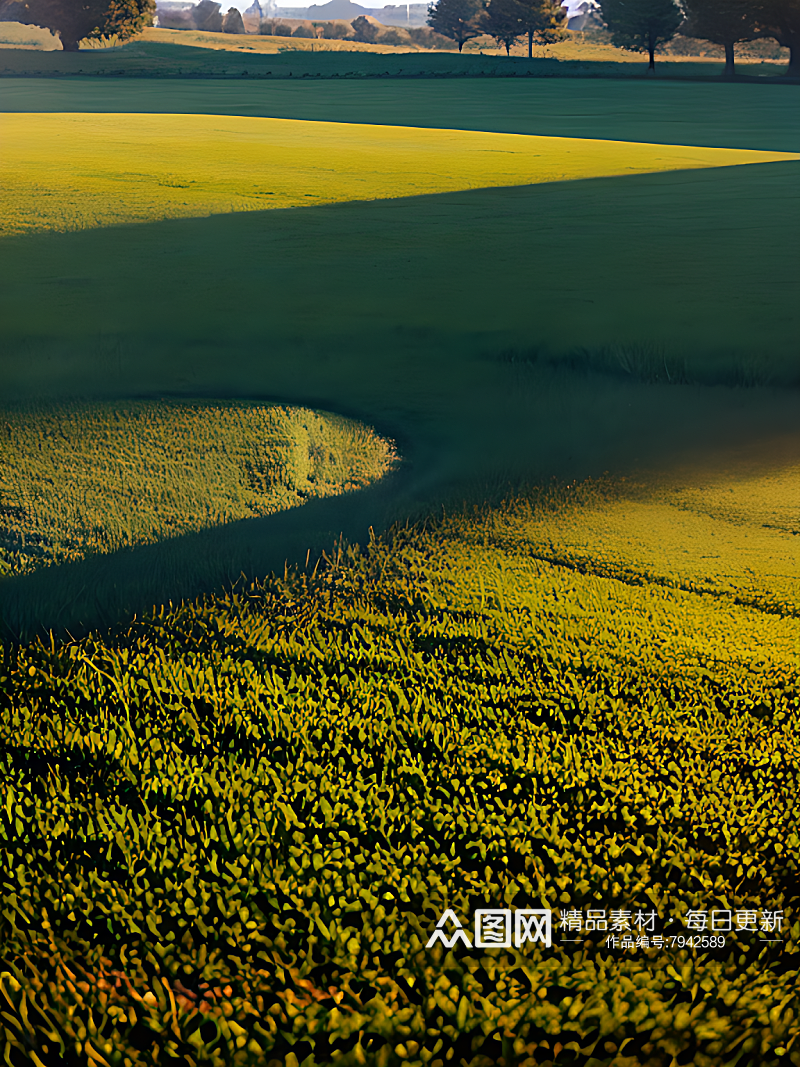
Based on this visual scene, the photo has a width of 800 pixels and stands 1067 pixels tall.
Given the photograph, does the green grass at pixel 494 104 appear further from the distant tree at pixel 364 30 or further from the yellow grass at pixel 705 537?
the distant tree at pixel 364 30

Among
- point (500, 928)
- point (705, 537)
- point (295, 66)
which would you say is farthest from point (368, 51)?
point (500, 928)

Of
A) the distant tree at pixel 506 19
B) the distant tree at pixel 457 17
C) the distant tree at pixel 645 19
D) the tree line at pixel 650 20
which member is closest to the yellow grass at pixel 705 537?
the tree line at pixel 650 20

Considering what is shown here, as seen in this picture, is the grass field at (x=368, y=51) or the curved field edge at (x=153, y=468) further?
the grass field at (x=368, y=51)

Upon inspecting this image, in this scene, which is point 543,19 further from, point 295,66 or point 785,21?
point 295,66

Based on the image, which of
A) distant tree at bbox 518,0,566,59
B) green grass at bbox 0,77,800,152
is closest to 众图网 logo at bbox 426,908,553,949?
green grass at bbox 0,77,800,152

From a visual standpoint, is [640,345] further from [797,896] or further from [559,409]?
[797,896]

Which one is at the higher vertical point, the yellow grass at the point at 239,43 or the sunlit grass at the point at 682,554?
the yellow grass at the point at 239,43

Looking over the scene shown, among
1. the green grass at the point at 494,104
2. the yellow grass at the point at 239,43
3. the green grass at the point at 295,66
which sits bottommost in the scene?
the green grass at the point at 494,104
